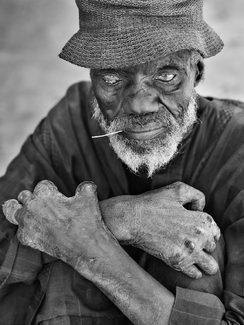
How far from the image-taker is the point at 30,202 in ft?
6.82

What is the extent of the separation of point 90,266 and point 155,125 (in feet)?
1.74

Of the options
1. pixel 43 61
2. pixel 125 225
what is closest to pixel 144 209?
pixel 125 225

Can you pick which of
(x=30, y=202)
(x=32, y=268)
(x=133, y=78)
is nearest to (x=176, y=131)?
(x=133, y=78)

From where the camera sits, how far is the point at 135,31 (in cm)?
197

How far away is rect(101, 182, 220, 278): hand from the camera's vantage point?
194 centimetres

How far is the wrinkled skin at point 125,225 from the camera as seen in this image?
1950mm

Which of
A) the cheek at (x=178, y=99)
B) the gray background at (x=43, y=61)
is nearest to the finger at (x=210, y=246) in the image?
the cheek at (x=178, y=99)

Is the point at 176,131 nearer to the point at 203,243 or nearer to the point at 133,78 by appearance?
the point at 133,78

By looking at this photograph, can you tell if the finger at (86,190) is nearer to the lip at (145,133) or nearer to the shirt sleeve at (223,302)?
the lip at (145,133)

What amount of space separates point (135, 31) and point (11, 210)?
0.77 meters

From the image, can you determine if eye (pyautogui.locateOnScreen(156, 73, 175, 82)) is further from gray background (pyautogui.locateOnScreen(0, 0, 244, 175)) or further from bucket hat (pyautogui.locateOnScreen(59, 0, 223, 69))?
gray background (pyautogui.locateOnScreen(0, 0, 244, 175))

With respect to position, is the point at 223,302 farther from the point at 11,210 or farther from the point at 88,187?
the point at 11,210

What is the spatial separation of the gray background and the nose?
7.85 ft

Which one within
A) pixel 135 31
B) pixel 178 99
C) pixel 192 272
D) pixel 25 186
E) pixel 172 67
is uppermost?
pixel 135 31
